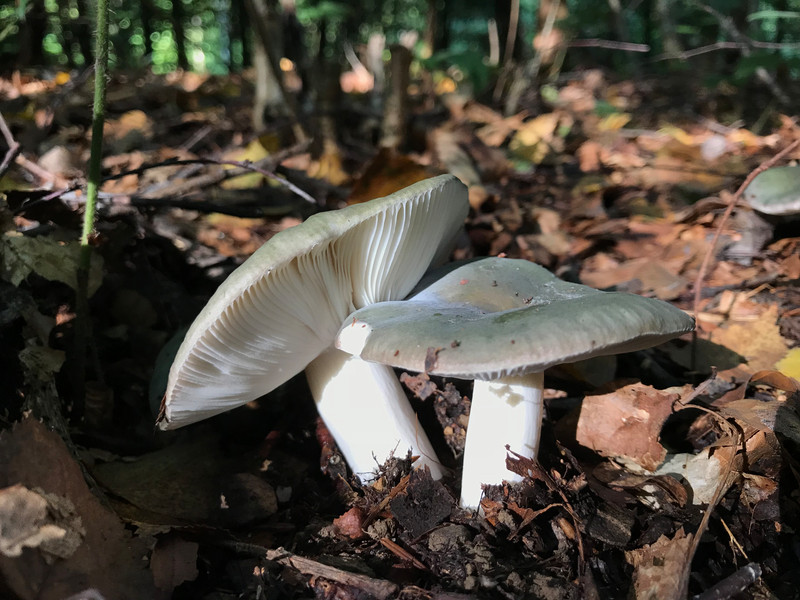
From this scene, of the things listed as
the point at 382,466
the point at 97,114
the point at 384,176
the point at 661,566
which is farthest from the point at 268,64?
the point at 661,566

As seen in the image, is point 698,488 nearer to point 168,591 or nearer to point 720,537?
point 720,537

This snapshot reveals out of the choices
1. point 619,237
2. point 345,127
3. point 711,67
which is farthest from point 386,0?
point 619,237

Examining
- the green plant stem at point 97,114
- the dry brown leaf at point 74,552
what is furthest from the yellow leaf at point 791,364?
the green plant stem at point 97,114

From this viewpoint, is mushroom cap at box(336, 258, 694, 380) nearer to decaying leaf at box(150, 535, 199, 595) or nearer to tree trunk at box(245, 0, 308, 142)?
decaying leaf at box(150, 535, 199, 595)

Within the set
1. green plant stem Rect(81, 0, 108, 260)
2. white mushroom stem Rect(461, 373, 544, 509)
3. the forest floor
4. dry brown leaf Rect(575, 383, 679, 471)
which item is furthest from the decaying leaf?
dry brown leaf Rect(575, 383, 679, 471)

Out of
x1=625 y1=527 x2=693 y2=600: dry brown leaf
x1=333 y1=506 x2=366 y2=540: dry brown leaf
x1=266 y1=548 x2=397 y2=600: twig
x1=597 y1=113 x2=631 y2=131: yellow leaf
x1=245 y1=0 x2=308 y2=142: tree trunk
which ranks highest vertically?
x1=245 y1=0 x2=308 y2=142: tree trunk

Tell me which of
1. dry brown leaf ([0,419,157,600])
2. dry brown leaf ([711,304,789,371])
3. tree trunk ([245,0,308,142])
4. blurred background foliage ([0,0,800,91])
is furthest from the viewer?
blurred background foliage ([0,0,800,91])
